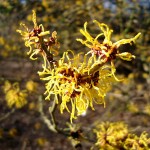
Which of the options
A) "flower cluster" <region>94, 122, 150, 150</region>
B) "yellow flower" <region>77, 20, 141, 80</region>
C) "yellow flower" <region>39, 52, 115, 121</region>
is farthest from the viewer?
"flower cluster" <region>94, 122, 150, 150</region>

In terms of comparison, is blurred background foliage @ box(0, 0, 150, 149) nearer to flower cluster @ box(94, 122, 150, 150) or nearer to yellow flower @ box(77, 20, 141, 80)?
flower cluster @ box(94, 122, 150, 150)

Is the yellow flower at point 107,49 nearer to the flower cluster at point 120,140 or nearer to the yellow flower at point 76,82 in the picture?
the yellow flower at point 76,82

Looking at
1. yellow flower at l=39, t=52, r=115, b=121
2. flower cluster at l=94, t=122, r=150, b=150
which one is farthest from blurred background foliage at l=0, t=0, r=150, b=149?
→ yellow flower at l=39, t=52, r=115, b=121

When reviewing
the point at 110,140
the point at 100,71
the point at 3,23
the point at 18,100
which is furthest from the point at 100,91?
the point at 3,23

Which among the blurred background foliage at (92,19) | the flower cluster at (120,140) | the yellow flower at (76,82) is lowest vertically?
the flower cluster at (120,140)

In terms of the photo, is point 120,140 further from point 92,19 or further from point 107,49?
point 92,19

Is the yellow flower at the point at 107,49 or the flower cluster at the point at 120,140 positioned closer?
the yellow flower at the point at 107,49

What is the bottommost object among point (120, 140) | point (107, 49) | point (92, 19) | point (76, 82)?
point (120, 140)


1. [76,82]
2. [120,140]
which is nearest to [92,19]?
[120,140]

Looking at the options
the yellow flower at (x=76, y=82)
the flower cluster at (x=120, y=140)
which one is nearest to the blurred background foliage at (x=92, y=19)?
the flower cluster at (x=120, y=140)
